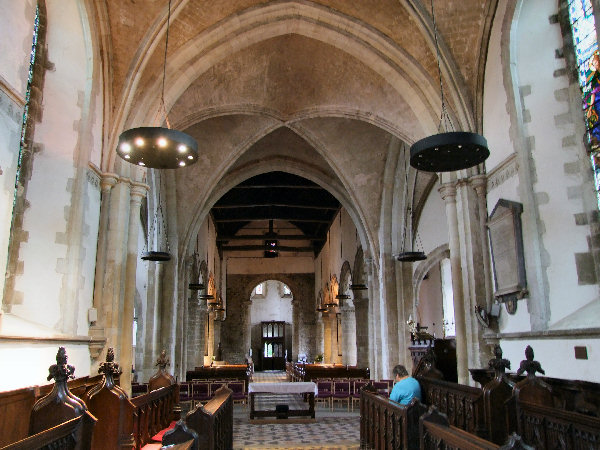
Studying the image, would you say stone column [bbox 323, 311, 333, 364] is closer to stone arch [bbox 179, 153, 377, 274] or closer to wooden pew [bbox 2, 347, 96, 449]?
stone arch [bbox 179, 153, 377, 274]

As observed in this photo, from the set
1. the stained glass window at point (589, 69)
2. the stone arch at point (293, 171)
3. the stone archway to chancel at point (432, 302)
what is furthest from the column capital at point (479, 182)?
the stone archway to chancel at point (432, 302)

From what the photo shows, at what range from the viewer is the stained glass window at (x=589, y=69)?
734 cm

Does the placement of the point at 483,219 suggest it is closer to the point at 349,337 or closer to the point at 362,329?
the point at 362,329

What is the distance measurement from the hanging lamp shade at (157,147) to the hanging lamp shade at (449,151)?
2.97 m

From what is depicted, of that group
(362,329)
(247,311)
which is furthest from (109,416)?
(247,311)

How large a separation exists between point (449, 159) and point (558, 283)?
2288 millimetres

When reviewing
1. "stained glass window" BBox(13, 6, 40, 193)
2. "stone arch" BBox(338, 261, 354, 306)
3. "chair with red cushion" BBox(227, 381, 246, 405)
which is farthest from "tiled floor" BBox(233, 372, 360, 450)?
"stone arch" BBox(338, 261, 354, 306)

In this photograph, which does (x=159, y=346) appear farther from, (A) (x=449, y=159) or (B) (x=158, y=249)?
(A) (x=449, y=159)

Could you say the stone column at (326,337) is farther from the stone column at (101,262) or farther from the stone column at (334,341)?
the stone column at (101,262)

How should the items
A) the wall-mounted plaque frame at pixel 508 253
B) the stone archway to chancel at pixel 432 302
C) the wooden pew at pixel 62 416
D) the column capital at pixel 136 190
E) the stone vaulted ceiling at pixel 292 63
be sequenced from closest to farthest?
the wooden pew at pixel 62 416, the wall-mounted plaque frame at pixel 508 253, the stone vaulted ceiling at pixel 292 63, the column capital at pixel 136 190, the stone archway to chancel at pixel 432 302

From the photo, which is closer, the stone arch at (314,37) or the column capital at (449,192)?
the column capital at (449,192)

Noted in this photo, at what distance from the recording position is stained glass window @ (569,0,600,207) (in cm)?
734

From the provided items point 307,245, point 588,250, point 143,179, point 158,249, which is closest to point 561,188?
point 588,250

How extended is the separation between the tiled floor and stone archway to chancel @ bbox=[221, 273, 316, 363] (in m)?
19.9
